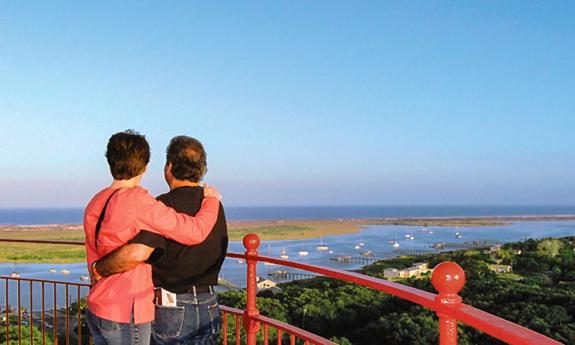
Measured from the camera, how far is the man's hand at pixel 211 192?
7.02 ft

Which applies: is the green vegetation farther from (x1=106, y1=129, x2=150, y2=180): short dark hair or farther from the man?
(x1=106, y1=129, x2=150, y2=180): short dark hair

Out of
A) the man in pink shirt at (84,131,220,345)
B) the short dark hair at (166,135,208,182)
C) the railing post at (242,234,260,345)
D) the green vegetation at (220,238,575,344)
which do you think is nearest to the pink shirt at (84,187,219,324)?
the man in pink shirt at (84,131,220,345)

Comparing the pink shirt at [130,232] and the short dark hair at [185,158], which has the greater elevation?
the short dark hair at [185,158]

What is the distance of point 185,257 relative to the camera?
2.07 meters

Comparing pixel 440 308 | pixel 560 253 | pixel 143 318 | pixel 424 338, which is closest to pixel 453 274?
pixel 440 308

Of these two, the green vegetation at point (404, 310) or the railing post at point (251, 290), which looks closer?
the railing post at point (251, 290)

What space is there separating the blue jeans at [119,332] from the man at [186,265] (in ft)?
0.37

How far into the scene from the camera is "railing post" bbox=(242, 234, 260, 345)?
2.94 m

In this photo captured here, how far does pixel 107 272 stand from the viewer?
194 centimetres

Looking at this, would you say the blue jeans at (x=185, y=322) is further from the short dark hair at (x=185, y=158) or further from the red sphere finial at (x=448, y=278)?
the red sphere finial at (x=448, y=278)

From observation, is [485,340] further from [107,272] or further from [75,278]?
[75,278]

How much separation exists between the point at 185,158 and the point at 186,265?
0.42 meters

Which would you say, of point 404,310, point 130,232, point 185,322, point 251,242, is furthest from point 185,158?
point 404,310

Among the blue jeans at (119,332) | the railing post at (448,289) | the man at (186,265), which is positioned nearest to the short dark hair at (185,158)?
the man at (186,265)
